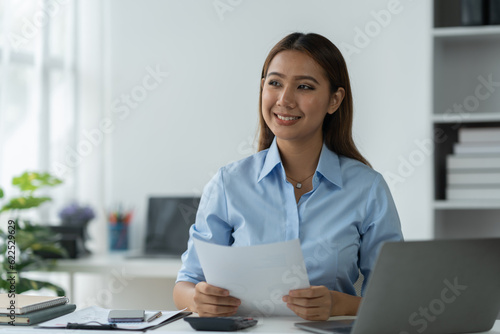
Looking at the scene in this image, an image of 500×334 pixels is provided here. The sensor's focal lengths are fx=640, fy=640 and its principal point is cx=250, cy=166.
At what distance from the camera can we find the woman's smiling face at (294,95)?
1.75 metres

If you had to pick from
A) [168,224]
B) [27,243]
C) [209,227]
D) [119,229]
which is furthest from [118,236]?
[209,227]

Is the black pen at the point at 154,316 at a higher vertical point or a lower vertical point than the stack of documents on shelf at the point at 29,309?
lower

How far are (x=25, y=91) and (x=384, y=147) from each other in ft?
6.05

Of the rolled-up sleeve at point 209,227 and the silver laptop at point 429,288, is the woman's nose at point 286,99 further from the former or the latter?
the silver laptop at point 429,288

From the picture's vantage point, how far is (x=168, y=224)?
3355 millimetres

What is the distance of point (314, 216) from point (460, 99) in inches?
64.1

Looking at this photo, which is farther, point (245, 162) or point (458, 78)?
point (458, 78)

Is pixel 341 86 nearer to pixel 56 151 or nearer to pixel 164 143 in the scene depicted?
pixel 164 143

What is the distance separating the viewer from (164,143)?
11.5 feet

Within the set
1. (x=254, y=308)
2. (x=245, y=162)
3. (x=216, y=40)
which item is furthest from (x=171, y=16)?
(x=254, y=308)

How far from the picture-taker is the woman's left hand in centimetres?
143

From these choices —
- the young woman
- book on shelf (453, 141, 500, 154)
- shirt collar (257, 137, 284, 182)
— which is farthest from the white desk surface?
book on shelf (453, 141, 500, 154)

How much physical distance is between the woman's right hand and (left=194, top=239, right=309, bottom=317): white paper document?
0.04 feet

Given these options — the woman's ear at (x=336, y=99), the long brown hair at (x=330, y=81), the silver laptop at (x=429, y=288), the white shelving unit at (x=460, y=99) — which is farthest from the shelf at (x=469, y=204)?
the silver laptop at (x=429, y=288)
